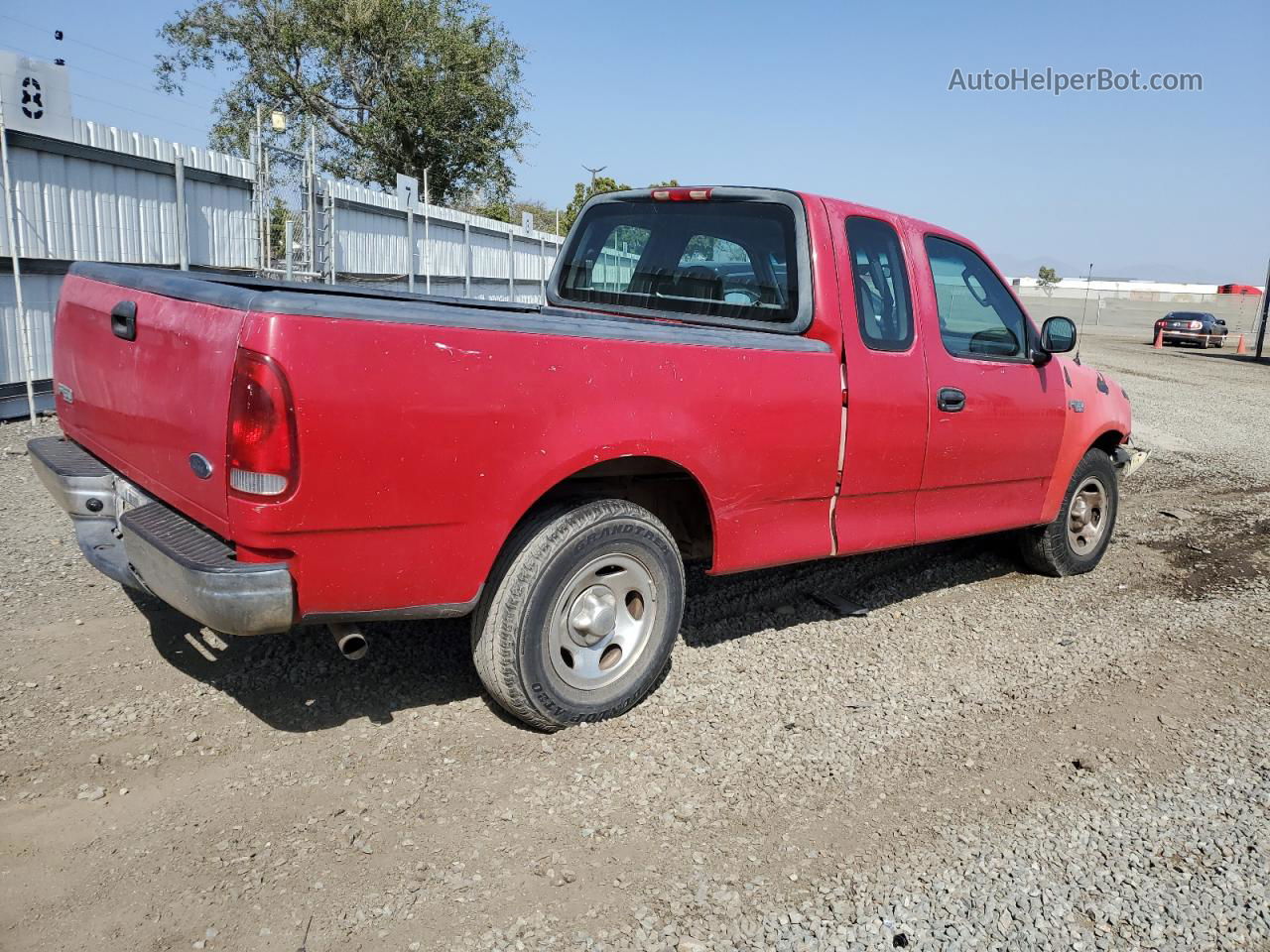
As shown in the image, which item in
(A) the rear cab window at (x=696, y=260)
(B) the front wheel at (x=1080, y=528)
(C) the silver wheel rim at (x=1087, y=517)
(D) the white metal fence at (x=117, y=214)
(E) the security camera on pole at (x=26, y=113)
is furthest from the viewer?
(D) the white metal fence at (x=117, y=214)

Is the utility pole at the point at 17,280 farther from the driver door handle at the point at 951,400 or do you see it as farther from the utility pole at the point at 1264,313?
the utility pole at the point at 1264,313

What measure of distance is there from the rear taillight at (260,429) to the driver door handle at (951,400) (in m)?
3.03

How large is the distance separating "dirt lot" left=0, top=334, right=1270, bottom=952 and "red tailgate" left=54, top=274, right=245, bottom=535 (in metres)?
0.91

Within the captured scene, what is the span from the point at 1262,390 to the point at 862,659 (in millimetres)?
18302

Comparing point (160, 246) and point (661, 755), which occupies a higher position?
point (160, 246)

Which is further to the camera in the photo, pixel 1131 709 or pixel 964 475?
pixel 964 475

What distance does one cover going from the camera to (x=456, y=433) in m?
3.12

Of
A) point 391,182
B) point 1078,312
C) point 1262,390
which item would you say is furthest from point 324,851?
point 1078,312

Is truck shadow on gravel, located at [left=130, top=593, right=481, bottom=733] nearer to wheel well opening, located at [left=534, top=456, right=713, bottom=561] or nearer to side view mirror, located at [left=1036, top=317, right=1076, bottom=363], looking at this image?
wheel well opening, located at [left=534, top=456, right=713, bottom=561]

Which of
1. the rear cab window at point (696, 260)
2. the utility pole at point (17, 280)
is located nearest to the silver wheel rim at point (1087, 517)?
the rear cab window at point (696, 260)

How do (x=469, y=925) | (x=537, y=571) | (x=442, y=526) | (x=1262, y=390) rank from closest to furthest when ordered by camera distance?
(x=469, y=925) < (x=442, y=526) < (x=537, y=571) < (x=1262, y=390)

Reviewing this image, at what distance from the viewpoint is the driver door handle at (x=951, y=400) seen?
4734mm

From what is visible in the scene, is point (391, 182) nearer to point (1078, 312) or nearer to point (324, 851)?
point (324, 851)

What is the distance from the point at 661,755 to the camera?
11.9 ft
